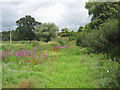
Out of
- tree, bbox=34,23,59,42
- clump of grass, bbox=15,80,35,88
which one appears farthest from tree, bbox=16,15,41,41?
clump of grass, bbox=15,80,35,88

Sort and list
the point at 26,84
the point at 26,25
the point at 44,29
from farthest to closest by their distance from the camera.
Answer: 1. the point at 44,29
2. the point at 26,84
3. the point at 26,25

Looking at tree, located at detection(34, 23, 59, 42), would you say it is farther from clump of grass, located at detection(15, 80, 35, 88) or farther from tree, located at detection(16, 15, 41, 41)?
clump of grass, located at detection(15, 80, 35, 88)

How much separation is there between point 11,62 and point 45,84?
114 centimetres

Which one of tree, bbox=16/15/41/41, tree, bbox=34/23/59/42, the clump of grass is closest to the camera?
tree, bbox=16/15/41/41

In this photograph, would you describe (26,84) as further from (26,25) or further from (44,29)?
(44,29)

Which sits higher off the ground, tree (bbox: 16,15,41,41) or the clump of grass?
tree (bbox: 16,15,41,41)

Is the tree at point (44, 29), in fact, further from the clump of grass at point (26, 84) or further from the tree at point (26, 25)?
the clump of grass at point (26, 84)

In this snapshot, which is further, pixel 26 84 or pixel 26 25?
pixel 26 84

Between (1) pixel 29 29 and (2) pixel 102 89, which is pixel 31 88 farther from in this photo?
(2) pixel 102 89

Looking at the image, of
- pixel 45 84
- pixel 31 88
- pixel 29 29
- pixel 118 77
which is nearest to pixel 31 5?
pixel 29 29

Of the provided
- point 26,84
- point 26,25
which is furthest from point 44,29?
point 26,84

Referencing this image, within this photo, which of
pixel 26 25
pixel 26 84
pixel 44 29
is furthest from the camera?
pixel 44 29

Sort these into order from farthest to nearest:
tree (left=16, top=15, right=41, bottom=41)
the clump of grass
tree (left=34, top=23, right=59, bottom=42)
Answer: tree (left=34, top=23, right=59, bottom=42), the clump of grass, tree (left=16, top=15, right=41, bottom=41)

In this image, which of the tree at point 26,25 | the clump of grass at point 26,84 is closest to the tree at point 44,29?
the tree at point 26,25
